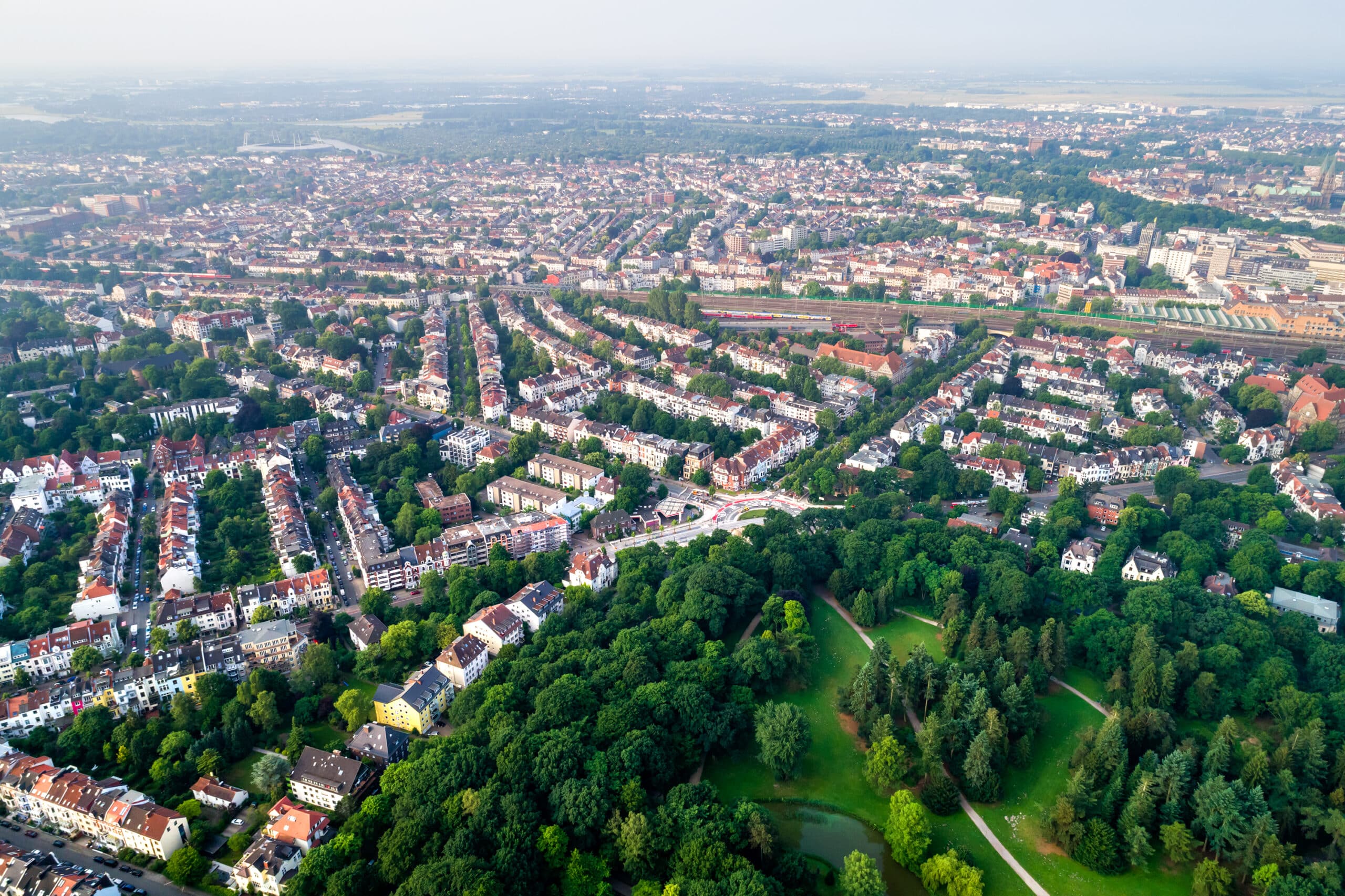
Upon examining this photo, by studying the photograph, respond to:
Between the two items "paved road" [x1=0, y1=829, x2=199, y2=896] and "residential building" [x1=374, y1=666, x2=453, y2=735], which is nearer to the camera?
"paved road" [x1=0, y1=829, x2=199, y2=896]

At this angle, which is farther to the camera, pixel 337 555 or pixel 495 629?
pixel 337 555

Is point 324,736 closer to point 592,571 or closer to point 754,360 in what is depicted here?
point 592,571

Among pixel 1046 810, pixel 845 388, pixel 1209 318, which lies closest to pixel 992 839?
pixel 1046 810

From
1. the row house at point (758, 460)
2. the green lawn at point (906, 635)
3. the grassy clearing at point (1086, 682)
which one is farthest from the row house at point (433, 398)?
the grassy clearing at point (1086, 682)

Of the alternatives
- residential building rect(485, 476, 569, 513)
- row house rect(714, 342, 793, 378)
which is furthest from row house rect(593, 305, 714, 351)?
residential building rect(485, 476, 569, 513)

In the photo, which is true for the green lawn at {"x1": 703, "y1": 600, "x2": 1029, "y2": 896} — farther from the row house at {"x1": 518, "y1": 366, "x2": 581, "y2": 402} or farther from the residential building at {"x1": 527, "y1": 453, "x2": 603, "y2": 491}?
the row house at {"x1": 518, "y1": 366, "x2": 581, "y2": 402}

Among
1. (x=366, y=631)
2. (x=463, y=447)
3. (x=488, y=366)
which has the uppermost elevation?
(x=488, y=366)

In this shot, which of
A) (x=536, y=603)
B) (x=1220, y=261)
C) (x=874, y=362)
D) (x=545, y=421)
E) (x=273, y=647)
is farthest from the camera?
(x=1220, y=261)

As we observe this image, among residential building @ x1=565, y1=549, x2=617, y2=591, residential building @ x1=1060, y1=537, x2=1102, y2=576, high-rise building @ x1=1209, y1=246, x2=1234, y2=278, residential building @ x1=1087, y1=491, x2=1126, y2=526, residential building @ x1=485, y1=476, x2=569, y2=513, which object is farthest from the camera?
high-rise building @ x1=1209, y1=246, x2=1234, y2=278
